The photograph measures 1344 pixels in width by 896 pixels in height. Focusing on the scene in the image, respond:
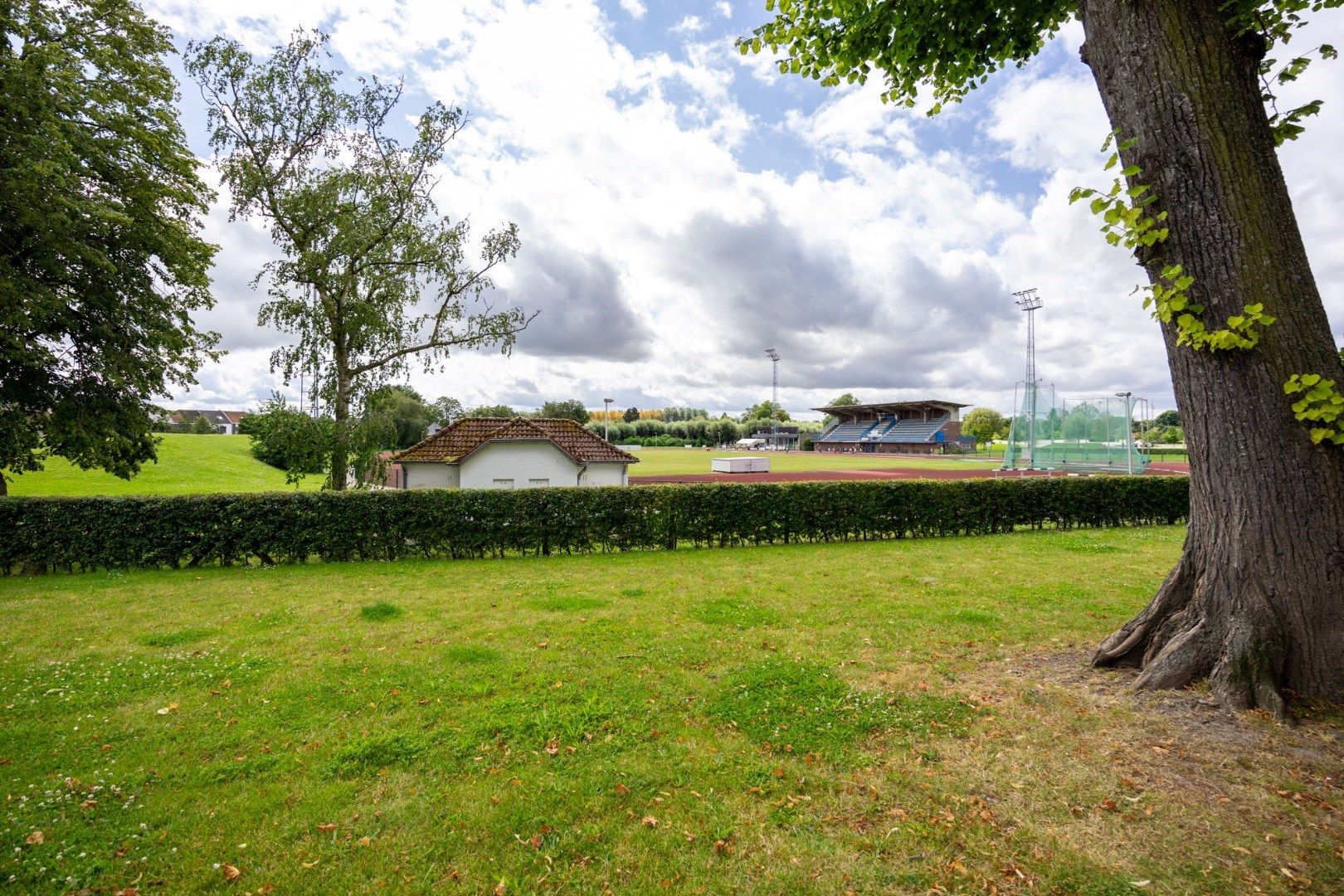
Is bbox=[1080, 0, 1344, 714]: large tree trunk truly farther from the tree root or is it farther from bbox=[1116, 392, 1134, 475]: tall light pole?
bbox=[1116, 392, 1134, 475]: tall light pole

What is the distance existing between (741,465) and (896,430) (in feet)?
230

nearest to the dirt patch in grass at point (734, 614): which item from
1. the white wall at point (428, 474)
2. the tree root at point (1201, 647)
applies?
the tree root at point (1201, 647)

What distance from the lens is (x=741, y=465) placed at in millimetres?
48062

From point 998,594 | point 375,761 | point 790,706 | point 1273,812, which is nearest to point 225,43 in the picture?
point 375,761

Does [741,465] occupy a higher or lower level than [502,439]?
lower

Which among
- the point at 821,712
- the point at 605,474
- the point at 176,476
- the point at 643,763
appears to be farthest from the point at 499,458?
the point at 176,476

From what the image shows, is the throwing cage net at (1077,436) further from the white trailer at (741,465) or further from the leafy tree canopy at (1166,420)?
the leafy tree canopy at (1166,420)

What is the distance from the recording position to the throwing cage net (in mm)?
33438

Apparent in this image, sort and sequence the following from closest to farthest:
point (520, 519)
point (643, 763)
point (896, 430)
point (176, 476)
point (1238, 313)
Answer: point (1238, 313) → point (643, 763) → point (520, 519) → point (176, 476) → point (896, 430)

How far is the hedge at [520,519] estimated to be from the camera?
37.9 ft

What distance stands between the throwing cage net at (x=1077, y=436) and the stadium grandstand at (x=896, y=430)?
6105 cm

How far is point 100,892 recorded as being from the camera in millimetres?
2811

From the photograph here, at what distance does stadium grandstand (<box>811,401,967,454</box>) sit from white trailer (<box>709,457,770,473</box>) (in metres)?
60.0

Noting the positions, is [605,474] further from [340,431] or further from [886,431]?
[886,431]
